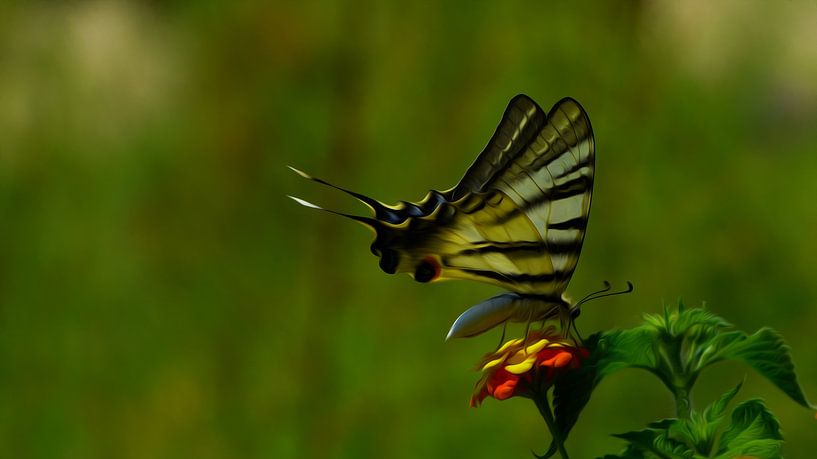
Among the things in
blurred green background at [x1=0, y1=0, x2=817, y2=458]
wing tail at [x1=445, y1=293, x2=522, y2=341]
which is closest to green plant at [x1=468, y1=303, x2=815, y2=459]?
wing tail at [x1=445, y1=293, x2=522, y2=341]

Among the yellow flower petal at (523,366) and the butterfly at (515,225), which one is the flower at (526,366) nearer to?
the yellow flower petal at (523,366)

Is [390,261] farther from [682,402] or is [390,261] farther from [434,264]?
[682,402]

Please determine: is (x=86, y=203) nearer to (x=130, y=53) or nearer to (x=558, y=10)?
(x=130, y=53)

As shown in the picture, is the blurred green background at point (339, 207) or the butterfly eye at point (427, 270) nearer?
the butterfly eye at point (427, 270)

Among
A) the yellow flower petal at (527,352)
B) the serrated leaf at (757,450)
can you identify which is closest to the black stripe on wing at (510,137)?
the yellow flower petal at (527,352)

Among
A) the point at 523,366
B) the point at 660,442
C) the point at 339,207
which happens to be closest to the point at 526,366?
the point at 523,366

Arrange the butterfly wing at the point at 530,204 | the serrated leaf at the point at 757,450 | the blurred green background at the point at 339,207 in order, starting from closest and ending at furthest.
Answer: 1. the serrated leaf at the point at 757,450
2. the butterfly wing at the point at 530,204
3. the blurred green background at the point at 339,207

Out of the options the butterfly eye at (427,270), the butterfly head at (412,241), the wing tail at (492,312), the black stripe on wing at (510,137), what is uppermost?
the black stripe on wing at (510,137)

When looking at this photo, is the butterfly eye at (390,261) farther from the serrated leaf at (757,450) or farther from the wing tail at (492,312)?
the serrated leaf at (757,450)

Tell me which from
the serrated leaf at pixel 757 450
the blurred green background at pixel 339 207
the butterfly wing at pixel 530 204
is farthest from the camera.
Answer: the blurred green background at pixel 339 207

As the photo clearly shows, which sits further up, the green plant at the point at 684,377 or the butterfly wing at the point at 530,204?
the butterfly wing at the point at 530,204
